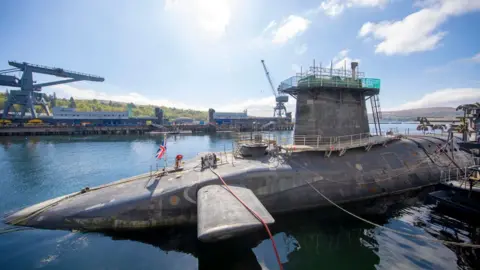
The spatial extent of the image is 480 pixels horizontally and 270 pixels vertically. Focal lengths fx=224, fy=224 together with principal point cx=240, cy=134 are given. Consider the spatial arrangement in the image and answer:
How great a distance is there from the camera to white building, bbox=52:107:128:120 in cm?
10275

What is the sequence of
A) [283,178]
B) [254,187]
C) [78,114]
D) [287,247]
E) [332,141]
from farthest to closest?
[78,114] < [332,141] < [283,178] < [254,187] < [287,247]

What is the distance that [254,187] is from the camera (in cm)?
1385

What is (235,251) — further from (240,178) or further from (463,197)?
(463,197)

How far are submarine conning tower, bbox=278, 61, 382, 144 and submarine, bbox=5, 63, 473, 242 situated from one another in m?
0.08

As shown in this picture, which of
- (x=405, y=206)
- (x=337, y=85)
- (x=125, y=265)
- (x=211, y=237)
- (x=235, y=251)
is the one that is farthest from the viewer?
(x=337, y=85)

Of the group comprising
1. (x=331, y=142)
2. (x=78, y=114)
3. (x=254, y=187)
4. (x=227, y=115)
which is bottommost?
(x=254, y=187)

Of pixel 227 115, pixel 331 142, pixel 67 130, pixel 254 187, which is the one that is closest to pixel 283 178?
pixel 254 187

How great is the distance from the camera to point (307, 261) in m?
10.5

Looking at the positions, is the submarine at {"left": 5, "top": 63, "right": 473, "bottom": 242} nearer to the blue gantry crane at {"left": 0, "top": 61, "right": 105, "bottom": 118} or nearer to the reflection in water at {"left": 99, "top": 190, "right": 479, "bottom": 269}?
the reflection in water at {"left": 99, "top": 190, "right": 479, "bottom": 269}

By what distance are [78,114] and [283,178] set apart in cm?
12176

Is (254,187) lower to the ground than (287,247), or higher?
higher

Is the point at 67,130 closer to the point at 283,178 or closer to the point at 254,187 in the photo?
the point at 254,187

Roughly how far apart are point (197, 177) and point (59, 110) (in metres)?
121

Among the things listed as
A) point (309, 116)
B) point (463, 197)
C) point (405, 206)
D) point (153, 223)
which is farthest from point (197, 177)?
point (463, 197)
